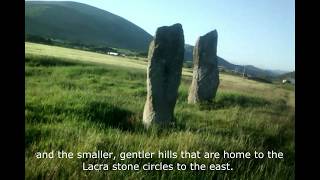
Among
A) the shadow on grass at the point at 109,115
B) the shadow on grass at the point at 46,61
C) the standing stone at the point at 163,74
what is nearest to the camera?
the shadow on grass at the point at 109,115

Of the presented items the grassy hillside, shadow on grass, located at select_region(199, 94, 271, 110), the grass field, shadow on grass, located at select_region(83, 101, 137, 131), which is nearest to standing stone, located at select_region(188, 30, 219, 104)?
shadow on grass, located at select_region(199, 94, 271, 110)

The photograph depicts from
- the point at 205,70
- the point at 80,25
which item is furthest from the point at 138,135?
the point at 80,25

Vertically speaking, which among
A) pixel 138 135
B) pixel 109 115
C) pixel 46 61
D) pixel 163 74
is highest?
pixel 46 61

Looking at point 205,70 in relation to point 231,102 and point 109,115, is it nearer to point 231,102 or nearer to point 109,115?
point 231,102

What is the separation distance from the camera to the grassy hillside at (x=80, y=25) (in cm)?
10881

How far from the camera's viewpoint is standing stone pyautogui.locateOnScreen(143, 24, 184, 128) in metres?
11.2

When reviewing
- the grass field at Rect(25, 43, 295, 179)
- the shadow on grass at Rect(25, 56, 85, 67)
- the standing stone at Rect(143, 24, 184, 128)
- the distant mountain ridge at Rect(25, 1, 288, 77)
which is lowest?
the grass field at Rect(25, 43, 295, 179)

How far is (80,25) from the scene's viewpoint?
392ft

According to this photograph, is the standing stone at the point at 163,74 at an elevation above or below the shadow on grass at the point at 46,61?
below

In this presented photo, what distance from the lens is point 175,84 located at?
11547 millimetres

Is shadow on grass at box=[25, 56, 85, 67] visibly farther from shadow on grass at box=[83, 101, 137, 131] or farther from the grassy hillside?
the grassy hillside

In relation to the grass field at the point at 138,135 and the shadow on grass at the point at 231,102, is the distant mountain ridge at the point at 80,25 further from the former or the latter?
the grass field at the point at 138,135

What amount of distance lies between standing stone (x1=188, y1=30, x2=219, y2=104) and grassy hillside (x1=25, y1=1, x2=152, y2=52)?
86.2 m

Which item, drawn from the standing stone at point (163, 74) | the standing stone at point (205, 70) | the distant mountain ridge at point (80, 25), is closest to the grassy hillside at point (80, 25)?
the distant mountain ridge at point (80, 25)
